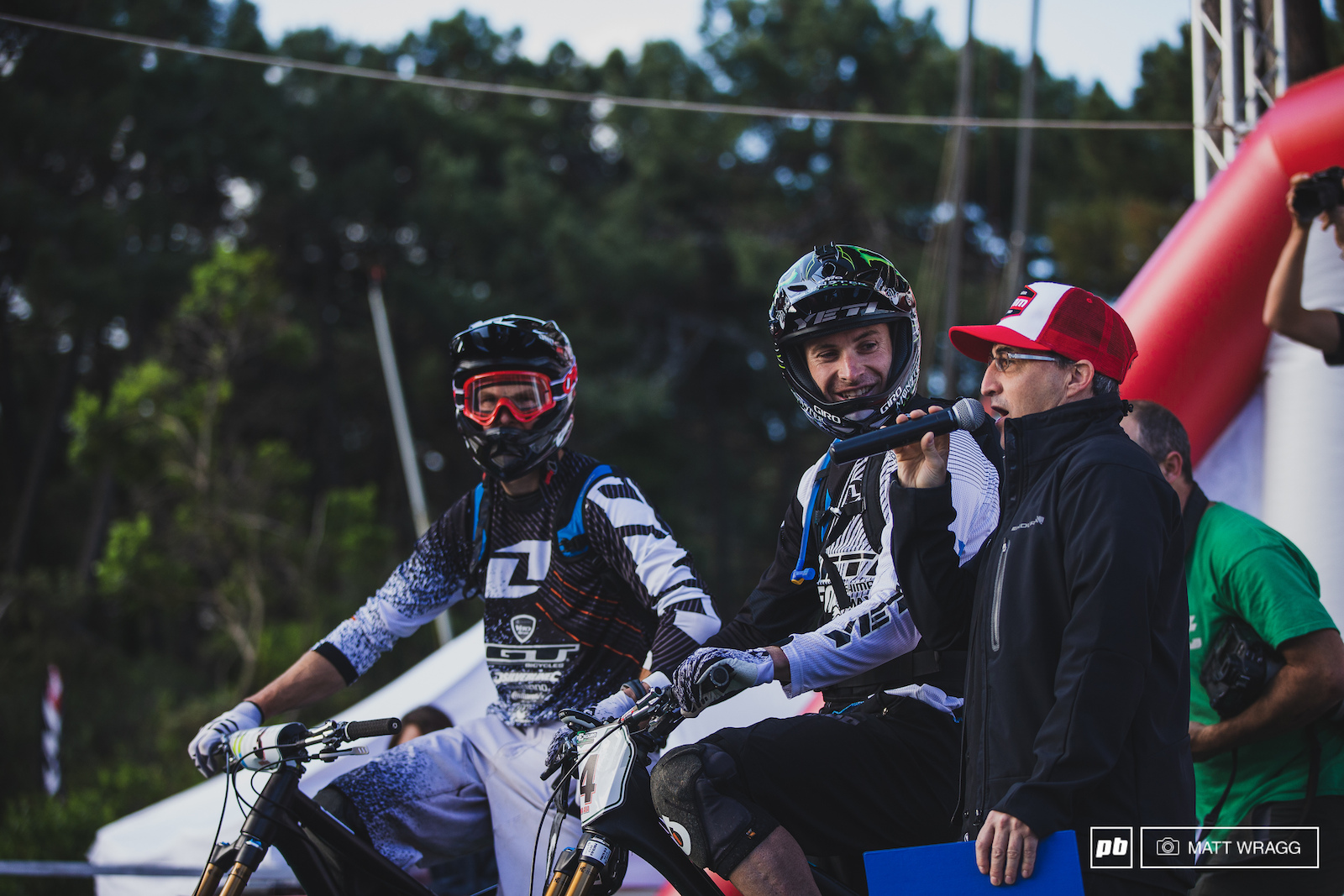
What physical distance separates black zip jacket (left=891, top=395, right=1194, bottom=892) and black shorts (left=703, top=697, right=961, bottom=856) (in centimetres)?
28

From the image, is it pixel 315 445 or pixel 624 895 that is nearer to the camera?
pixel 624 895

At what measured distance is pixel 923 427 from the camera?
243 cm

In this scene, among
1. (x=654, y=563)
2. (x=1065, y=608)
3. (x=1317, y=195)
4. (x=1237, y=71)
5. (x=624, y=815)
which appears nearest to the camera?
(x=1065, y=608)

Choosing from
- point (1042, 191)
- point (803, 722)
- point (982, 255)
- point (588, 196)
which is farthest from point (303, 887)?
point (588, 196)

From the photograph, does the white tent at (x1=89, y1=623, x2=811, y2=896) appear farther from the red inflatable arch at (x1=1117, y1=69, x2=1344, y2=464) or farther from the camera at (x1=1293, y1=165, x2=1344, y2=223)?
the camera at (x1=1293, y1=165, x2=1344, y2=223)

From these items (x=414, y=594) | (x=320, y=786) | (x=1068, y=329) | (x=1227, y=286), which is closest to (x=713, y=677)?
(x=1068, y=329)

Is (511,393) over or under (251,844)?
over


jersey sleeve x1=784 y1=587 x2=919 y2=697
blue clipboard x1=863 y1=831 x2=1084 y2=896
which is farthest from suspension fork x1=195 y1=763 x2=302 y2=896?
blue clipboard x1=863 y1=831 x2=1084 y2=896

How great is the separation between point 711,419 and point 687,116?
755cm

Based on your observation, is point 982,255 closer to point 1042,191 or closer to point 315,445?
point 1042,191

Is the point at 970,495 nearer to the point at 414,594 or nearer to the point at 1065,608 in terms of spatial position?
the point at 1065,608

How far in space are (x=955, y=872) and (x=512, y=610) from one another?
6.12 ft

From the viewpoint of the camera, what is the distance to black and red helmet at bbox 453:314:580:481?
375 centimetres

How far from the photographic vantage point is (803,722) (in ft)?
8.94
